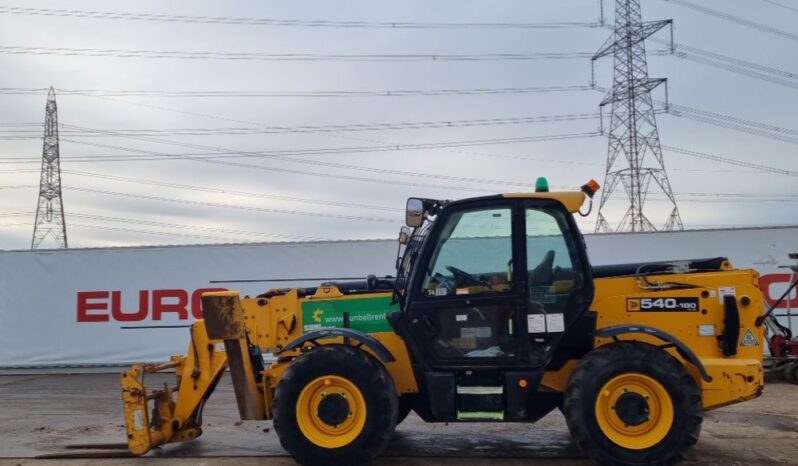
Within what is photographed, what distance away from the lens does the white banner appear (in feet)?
45.5

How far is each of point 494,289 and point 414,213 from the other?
0.92 metres

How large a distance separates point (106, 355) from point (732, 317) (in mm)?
12611

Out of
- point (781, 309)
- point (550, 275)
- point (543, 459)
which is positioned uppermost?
point (550, 275)

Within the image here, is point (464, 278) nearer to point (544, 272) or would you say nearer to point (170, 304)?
point (544, 272)

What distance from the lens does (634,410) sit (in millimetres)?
5121

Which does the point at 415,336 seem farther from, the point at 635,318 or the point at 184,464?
the point at 184,464

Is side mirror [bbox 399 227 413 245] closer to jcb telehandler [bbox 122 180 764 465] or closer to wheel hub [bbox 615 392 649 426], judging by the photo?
jcb telehandler [bbox 122 180 764 465]

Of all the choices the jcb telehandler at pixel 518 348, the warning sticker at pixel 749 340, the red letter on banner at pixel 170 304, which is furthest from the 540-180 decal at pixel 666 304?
the red letter on banner at pixel 170 304

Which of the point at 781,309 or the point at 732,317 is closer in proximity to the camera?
the point at 732,317

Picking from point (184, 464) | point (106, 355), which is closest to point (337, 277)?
point (106, 355)

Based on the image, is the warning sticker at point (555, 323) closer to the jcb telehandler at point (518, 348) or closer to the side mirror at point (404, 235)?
the jcb telehandler at point (518, 348)

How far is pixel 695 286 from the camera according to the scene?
18.7ft

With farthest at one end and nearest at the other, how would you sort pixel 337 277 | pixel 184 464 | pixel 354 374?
pixel 337 277
pixel 184 464
pixel 354 374

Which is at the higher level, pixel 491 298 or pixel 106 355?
pixel 491 298
